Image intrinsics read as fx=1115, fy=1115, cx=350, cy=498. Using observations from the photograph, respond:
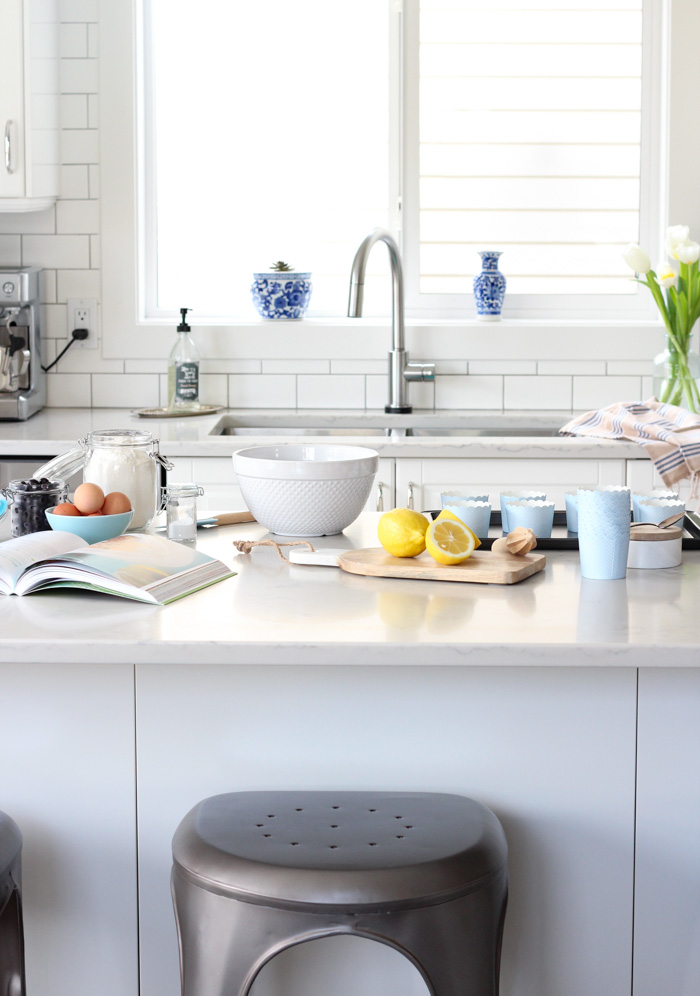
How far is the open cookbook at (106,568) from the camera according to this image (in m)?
→ 1.53

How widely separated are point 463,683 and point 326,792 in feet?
0.75

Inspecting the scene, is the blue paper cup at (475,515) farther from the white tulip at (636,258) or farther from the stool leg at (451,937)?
the white tulip at (636,258)

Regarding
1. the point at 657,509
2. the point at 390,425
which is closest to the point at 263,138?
the point at 390,425

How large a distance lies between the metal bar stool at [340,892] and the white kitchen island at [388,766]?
16 cm

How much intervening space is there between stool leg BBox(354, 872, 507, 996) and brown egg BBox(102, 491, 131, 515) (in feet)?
2.74

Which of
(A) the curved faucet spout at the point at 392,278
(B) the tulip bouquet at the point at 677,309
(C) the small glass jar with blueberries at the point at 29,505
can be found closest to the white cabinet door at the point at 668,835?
(C) the small glass jar with blueberries at the point at 29,505

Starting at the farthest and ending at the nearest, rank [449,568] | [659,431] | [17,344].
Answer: [17,344] → [659,431] → [449,568]

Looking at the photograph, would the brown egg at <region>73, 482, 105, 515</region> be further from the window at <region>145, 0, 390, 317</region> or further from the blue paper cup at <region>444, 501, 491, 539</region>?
the window at <region>145, 0, 390, 317</region>

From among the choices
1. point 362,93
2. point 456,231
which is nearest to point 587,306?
point 456,231

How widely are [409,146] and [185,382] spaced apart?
108 centimetres

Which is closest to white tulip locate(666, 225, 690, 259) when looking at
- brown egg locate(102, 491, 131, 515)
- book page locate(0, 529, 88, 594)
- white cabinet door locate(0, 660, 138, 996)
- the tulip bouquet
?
the tulip bouquet

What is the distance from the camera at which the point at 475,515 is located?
1855 mm

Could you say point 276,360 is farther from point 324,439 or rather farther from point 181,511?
point 181,511

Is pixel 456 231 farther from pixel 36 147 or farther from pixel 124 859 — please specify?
pixel 124 859
